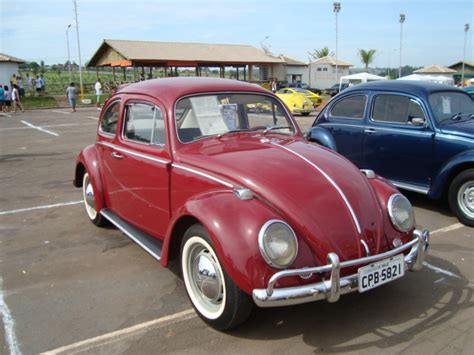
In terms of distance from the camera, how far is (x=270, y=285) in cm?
278

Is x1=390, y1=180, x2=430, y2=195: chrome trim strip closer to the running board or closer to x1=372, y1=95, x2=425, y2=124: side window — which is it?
x1=372, y1=95, x2=425, y2=124: side window

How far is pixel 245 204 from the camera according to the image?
10.4 ft

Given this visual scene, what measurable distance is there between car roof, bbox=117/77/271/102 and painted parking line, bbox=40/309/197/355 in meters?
1.94

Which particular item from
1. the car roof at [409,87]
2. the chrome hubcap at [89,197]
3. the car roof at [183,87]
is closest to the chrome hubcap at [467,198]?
the car roof at [409,87]

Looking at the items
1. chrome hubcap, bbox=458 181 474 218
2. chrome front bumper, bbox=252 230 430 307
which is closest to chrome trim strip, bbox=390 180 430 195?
chrome hubcap, bbox=458 181 474 218

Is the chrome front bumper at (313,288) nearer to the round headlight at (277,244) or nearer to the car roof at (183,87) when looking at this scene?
the round headlight at (277,244)

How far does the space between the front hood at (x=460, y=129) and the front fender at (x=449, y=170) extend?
0.76 ft

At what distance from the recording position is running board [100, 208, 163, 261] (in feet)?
13.0

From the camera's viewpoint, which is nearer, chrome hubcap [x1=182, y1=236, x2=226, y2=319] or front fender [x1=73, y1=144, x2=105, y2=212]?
chrome hubcap [x1=182, y1=236, x2=226, y2=319]

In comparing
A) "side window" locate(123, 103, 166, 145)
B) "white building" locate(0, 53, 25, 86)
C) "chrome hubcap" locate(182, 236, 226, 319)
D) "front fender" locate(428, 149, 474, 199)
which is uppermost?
"white building" locate(0, 53, 25, 86)

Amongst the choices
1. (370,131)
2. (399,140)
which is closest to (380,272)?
(399,140)

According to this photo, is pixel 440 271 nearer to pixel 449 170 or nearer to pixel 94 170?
pixel 449 170

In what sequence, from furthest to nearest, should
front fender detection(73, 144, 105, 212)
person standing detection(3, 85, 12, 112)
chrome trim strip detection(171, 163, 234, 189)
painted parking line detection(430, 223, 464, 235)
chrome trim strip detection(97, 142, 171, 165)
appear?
person standing detection(3, 85, 12, 112), painted parking line detection(430, 223, 464, 235), front fender detection(73, 144, 105, 212), chrome trim strip detection(97, 142, 171, 165), chrome trim strip detection(171, 163, 234, 189)

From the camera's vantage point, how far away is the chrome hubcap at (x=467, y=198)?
18.4ft
